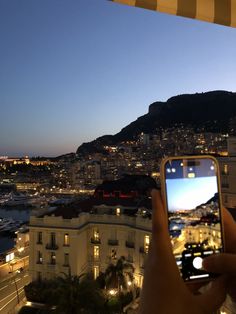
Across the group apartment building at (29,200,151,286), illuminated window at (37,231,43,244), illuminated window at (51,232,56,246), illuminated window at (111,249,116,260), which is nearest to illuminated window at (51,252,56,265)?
apartment building at (29,200,151,286)

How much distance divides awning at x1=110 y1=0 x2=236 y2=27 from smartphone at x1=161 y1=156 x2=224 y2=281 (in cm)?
97

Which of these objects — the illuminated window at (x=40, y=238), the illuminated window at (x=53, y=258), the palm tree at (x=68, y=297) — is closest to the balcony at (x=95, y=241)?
the illuminated window at (x=53, y=258)

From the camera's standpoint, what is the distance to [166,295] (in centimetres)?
92

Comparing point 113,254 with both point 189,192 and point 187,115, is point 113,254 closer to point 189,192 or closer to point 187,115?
point 189,192

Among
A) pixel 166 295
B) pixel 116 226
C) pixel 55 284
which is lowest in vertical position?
pixel 55 284

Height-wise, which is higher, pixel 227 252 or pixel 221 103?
pixel 221 103

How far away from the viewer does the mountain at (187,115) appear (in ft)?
313

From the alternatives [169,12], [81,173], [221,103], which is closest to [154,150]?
[81,173]

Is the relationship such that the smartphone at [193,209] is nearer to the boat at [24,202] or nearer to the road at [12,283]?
the road at [12,283]

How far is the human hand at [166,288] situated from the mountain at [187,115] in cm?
8572

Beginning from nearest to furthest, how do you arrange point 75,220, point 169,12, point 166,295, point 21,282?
point 166,295 < point 169,12 < point 75,220 < point 21,282

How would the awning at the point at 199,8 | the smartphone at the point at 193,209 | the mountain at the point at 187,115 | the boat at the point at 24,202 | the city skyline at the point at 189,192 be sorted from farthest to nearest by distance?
the mountain at the point at 187,115 < the boat at the point at 24,202 < the awning at the point at 199,8 < the city skyline at the point at 189,192 < the smartphone at the point at 193,209

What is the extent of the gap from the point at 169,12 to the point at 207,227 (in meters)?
1.20

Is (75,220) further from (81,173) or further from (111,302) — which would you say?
(81,173)
